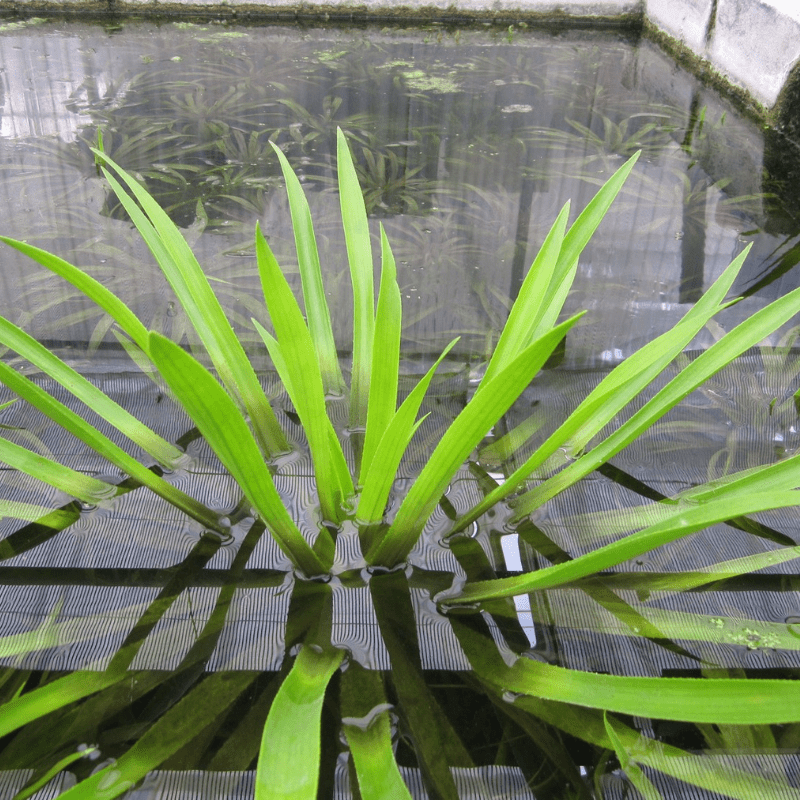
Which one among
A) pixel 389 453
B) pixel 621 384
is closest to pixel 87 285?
pixel 389 453

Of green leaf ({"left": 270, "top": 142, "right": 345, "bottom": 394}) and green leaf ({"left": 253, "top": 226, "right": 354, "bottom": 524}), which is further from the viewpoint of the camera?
green leaf ({"left": 270, "top": 142, "right": 345, "bottom": 394})

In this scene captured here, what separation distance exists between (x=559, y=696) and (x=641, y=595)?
0.75 feet

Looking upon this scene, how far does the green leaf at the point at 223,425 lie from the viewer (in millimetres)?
479

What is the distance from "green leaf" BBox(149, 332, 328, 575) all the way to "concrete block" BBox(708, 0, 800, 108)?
2.31 m

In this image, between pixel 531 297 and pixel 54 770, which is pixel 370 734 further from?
pixel 531 297

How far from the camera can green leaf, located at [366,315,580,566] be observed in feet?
1.82

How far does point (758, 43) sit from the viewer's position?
2.38 m

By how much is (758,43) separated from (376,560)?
2466 mm

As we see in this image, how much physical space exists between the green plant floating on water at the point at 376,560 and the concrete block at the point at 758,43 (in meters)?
1.85

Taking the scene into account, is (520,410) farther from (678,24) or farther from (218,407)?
(678,24)

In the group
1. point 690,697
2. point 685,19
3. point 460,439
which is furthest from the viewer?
point 685,19

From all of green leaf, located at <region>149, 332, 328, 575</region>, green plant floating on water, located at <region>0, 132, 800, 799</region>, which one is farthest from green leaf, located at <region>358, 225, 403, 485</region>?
green leaf, located at <region>149, 332, 328, 575</region>

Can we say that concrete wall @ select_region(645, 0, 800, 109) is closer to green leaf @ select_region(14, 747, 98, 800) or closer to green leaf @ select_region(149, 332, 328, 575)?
green leaf @ select_region(149, 332, 328, 575)

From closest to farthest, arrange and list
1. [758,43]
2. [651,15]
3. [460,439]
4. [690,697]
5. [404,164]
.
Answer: [690,697] → [460,439] → [404,164] → [758,43] → [651,15]
